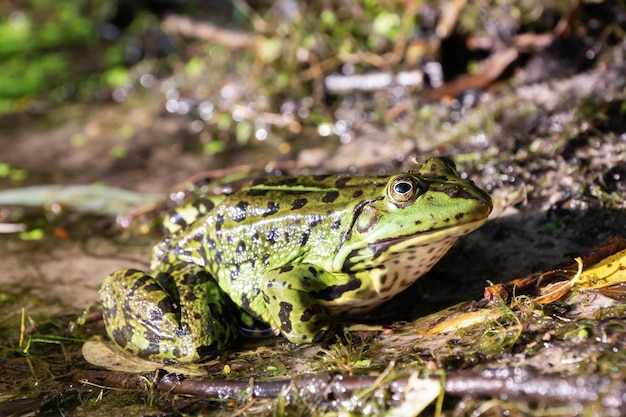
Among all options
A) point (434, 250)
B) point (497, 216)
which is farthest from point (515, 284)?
point (497, 216)

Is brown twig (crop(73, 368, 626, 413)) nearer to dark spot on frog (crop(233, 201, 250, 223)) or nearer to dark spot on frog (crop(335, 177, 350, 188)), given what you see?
dark spot on frog (crop(233, 201, 250, 223))

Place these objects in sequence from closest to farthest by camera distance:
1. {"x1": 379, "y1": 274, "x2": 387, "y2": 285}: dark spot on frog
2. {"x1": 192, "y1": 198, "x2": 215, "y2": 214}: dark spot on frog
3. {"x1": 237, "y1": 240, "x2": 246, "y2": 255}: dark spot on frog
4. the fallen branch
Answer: the fallen branch, {"x1": 379, "y1": 274, "x2": 387, "y2": 285}: dark spot on frog, {"x1": 237, "y1": 240, "x2": 246, "y2": 255}: dark spot on frog, {"x1": 192, "y1": 198, "x2": 215, "y2": 214}: dark spot on frog

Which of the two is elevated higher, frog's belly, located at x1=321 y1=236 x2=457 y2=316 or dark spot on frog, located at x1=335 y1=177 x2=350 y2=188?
dark spot on frog, located at x1=335 y1=177 x2=350 y2=188

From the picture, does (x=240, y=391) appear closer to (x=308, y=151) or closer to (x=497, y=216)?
(x=497, y=216)

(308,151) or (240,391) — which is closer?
(240,391)

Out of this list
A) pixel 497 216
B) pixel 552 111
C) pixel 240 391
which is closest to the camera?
pixel 240 391

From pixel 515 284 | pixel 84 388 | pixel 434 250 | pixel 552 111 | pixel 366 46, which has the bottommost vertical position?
pixel 84 388

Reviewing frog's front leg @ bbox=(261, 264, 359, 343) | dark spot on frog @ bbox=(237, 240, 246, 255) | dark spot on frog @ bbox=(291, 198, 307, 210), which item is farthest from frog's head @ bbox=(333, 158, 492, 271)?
dark spot on frog @ bbox=(237, 240, 246, 255)
